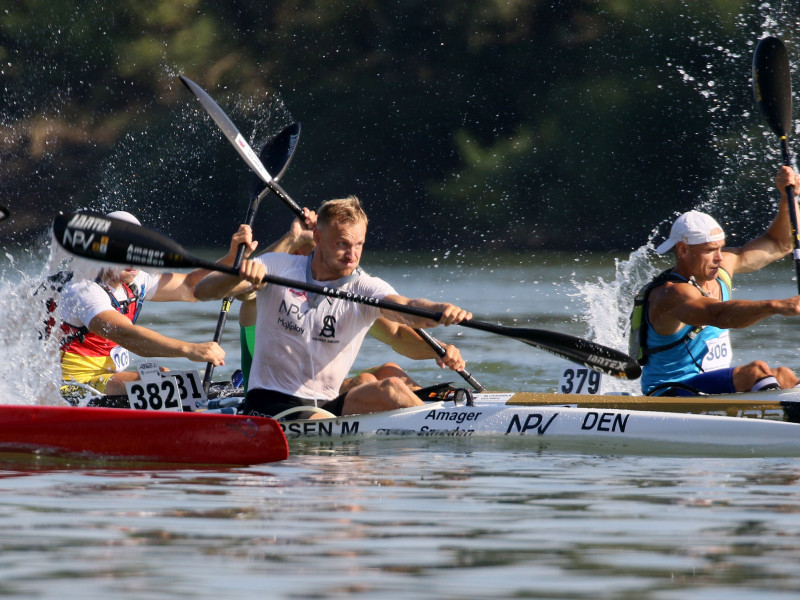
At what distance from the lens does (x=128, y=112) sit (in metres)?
35.9

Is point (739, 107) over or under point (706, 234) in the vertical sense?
over

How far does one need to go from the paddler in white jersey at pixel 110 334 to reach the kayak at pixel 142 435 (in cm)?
104

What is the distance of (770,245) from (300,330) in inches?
133

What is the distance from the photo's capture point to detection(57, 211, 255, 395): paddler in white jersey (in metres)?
7.88

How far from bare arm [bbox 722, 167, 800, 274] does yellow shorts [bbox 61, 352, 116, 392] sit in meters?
3.85

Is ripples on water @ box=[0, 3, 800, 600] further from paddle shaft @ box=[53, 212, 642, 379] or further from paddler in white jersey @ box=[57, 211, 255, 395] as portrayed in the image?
paddle shaft @ box=[53, 212, 642, 379]

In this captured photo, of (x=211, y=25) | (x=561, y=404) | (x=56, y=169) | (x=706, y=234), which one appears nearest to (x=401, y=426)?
(x=561, y=404)

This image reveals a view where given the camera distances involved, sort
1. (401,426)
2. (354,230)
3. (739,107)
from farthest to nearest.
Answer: (739,107) → (401,426) → (354,230)

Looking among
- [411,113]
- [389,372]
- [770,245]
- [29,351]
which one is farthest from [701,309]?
[411,113]

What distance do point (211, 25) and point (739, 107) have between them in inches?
571

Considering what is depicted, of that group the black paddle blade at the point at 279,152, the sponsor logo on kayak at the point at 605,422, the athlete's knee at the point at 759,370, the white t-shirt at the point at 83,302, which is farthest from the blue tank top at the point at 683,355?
the black paddle blade at the point at 279,152

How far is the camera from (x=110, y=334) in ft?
26.4

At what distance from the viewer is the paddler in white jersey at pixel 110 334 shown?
25.8ft

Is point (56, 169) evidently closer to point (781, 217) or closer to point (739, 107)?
point (739, 107)
